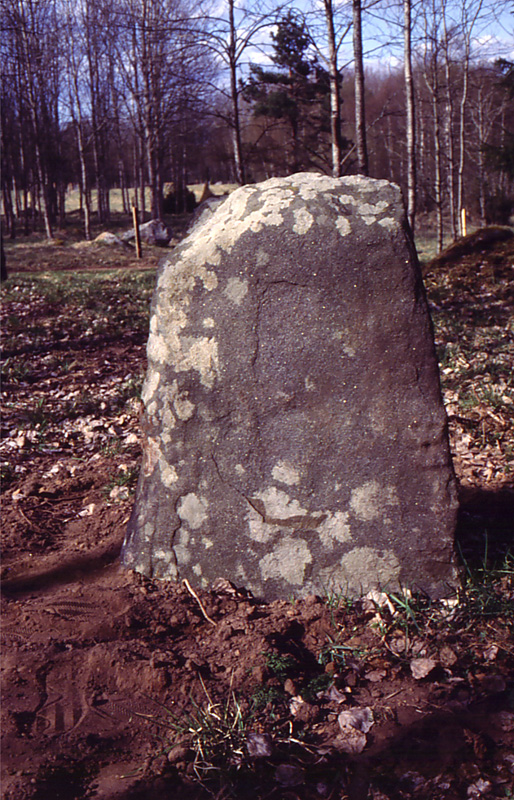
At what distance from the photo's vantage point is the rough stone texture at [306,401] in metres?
2.45

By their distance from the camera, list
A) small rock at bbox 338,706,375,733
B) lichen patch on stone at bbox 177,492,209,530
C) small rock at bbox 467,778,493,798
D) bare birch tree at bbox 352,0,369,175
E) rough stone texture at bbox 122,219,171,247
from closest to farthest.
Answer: small rock at bbox 467,778,493,798
small rock at bbox 338,706,375,733
lichen patch on stone at bbox 177,492,209,530
bare birch tree at bbox 352,0,369,175
rough stone texture at bbox 122,219,171,247

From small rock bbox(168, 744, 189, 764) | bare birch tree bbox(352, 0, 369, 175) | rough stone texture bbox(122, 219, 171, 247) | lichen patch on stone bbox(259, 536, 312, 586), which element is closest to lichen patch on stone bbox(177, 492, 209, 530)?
lichen patch on stone bbox(259, 536, 312, 586)

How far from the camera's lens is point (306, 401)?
2.51 meters

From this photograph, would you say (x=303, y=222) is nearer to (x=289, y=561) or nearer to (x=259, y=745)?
(x=289, y=561)

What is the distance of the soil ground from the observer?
172 centimetres

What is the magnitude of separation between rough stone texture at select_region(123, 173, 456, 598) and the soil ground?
184mm

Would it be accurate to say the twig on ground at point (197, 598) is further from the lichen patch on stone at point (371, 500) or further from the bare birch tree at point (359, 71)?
the bare birch tree at point (359, 71)

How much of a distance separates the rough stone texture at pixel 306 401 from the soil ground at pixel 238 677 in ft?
0.60

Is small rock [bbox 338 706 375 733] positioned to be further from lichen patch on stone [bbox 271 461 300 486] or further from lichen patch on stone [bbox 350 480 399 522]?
lichen patch on stone [bbox 271 461 300 486]

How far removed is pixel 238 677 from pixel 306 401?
1.08 metres

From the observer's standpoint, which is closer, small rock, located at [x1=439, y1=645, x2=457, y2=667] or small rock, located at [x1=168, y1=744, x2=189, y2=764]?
small rock, located at [x1=168, y1=744, x2=189, y2=764]

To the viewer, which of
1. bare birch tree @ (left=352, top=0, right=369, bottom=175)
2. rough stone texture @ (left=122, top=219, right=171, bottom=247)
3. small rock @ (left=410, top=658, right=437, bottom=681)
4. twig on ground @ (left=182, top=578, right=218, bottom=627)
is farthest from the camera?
rough stone texture @ (left=122, top=219, right=171, bottom=247)

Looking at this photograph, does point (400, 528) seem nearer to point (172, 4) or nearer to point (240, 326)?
point (240, 326)

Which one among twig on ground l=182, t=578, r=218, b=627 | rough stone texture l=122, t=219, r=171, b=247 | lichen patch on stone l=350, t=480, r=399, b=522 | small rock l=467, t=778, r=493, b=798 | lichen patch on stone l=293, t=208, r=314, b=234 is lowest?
small rock l=467, t=778, r=493, b=798
